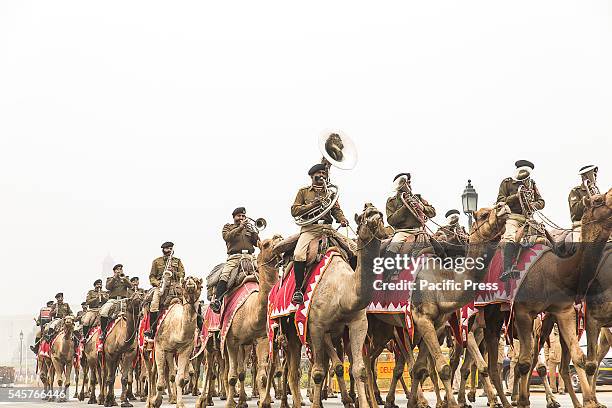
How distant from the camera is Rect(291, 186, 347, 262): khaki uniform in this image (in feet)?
49.5

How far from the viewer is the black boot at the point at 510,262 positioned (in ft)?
46.1

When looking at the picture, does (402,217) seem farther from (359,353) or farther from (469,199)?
(469,199)

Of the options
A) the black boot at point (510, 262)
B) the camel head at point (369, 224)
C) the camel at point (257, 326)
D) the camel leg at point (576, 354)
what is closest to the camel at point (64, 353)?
the camel at point (257, 326)

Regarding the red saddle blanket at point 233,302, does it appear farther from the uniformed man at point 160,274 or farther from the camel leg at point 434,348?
the camel leg at point 434,348

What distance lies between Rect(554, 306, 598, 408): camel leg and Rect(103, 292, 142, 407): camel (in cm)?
1264

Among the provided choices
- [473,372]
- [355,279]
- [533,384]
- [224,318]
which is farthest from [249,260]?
[533,384]

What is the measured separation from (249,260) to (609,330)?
7.62 m

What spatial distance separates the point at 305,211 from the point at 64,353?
1757 centimetres

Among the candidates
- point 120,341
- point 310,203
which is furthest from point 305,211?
point 120,341

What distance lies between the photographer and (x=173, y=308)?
20062mm

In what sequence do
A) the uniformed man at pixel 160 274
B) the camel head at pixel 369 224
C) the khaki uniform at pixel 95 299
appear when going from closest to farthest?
the camel head at pixel 369 224 < the uniformed man at pixel 160 274 < the khaki uniform at pixel 95 299

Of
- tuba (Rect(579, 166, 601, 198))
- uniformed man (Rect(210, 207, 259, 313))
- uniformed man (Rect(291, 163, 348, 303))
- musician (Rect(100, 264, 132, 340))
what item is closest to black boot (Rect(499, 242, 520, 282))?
tuba (Rect(579, 166, 601, 198))

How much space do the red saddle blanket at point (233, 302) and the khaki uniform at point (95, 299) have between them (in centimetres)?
1366

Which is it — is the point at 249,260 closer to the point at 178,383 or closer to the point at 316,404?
the point at 178,383
